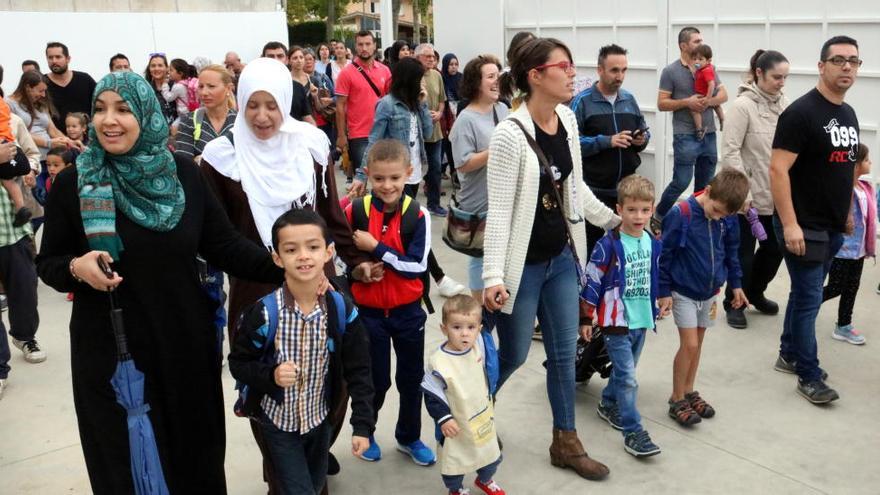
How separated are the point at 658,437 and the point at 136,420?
2680 millimetres

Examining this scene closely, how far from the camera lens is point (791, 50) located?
26.7 feet

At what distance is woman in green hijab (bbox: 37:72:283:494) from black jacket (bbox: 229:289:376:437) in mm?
165

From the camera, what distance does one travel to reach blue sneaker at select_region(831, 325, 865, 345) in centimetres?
543

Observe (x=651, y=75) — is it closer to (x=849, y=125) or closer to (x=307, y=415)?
(x=849, y=125)

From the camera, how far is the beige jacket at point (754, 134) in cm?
597

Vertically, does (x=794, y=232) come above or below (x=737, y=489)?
above

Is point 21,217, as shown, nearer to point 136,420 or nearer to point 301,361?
point 136,420

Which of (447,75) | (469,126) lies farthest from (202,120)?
(447,75)

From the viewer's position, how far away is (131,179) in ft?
8.65

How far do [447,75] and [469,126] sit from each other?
6210 mm

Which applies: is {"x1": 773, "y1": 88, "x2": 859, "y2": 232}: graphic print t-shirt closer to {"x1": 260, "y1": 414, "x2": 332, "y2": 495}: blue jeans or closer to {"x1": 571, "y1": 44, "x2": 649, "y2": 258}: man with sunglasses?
{"x1": 571, "y1": 44, "x2": 649, "y2": 258}: man with sunglasses

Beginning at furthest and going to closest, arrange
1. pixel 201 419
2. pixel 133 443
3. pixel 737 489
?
pixel 737 489, pixel 201 419, pixel 133 443

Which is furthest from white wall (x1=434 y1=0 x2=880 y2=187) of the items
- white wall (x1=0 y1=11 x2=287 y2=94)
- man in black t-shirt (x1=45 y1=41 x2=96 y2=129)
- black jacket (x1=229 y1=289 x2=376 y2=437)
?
white wall (x1=0 y1=11 x2=287 y2=94)

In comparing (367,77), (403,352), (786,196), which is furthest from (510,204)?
(367,77)
